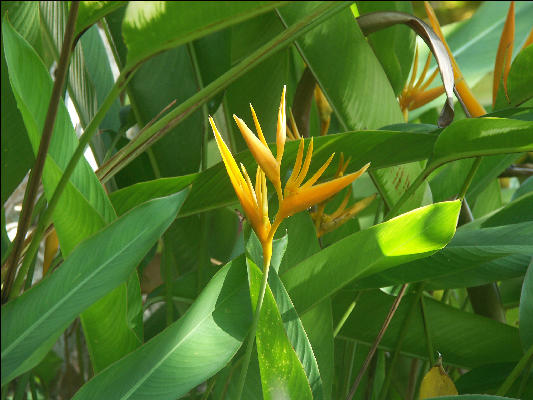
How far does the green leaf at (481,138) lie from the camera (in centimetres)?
44

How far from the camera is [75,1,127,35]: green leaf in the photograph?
319 mm

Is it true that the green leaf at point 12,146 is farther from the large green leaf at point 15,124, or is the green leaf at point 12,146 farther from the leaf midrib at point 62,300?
the leaf midrib at point 62,300

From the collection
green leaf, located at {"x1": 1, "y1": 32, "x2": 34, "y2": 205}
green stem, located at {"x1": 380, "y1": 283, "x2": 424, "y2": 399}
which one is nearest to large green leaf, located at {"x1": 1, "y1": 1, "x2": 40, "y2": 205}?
green leaf, located at {"x1": 1, "y1": 32, "x2": 34, "y2": 205}

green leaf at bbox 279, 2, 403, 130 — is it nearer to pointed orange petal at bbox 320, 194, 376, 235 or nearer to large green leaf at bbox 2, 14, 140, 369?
pointed orange petal at bbox 320, 194, 376, 235

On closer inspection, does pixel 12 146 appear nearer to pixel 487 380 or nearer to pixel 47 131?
pixel 47 131

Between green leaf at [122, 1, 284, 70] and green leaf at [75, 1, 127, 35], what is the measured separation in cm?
1

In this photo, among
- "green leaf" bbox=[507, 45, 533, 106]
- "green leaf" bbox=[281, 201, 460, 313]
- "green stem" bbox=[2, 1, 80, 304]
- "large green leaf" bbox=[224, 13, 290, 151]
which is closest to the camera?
"green stem" bbox=[2, 1, 80, 304]

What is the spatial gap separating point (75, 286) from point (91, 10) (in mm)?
135

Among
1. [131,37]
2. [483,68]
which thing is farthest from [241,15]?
[483,68]

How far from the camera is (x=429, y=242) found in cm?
41

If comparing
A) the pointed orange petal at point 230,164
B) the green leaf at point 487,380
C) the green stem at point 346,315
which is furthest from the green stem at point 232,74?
the green leaf at point 487,380

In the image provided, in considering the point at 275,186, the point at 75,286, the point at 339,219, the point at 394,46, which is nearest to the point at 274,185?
the point at 275,186

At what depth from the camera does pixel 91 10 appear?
0.32 metres

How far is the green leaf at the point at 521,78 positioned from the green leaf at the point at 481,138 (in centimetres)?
9
